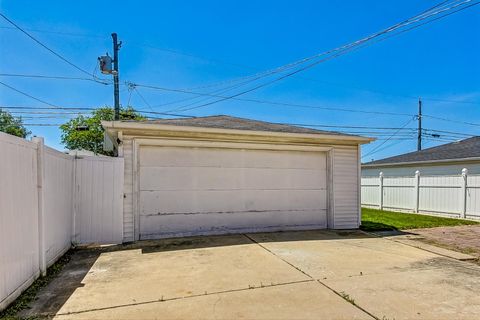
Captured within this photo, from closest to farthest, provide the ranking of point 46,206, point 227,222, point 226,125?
point 46,206
point 227,222
point 226,125

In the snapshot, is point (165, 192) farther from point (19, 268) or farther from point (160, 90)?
point (160, 90)

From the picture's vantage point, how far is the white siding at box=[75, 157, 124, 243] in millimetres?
6101

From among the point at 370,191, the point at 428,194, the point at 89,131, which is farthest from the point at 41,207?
the point at 89,131

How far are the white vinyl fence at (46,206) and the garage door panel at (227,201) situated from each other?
0.75m

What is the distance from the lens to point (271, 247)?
5898 mm

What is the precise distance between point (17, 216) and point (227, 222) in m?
4.48

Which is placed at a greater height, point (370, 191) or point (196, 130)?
point (196, 130)

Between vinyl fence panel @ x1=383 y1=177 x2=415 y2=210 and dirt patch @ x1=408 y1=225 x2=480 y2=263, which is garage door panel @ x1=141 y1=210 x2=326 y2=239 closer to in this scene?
dirt patch @ x1=408 y1=225 x2=480 y2=263

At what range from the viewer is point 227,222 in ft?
23.9

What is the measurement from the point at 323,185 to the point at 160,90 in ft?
40.8

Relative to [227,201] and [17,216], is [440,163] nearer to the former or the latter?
[227,201]

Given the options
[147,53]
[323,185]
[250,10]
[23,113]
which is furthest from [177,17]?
[23,113]

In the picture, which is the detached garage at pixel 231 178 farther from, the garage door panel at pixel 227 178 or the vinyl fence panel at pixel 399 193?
the vinyl fence panel at pixel 399 193

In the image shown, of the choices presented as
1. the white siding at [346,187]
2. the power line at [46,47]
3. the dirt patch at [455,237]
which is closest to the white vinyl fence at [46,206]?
the white siding at [346,187]
